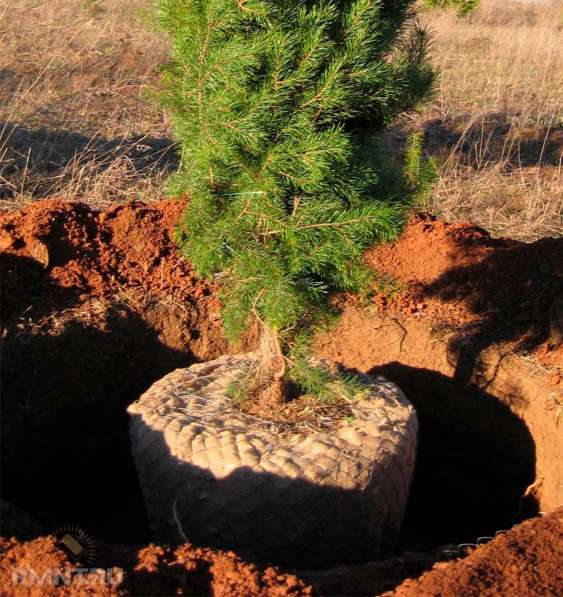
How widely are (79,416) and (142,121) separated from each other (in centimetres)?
508

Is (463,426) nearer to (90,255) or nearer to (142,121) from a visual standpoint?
(90,255)

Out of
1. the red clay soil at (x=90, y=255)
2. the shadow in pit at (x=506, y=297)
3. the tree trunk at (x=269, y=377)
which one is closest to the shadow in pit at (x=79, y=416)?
the red clay soil at (x=90, y=255)

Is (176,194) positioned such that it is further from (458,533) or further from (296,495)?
(458,533)

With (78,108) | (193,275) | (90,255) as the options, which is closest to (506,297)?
(193,275)

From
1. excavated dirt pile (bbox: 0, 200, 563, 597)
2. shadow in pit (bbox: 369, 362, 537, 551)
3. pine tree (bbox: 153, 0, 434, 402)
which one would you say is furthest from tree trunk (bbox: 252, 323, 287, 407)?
shadow in pit (bbox: 369, 362, 537, 551)

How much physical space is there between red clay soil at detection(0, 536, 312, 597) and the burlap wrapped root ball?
64 cm

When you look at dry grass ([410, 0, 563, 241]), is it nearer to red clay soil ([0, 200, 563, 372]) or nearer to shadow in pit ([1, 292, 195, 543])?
red clay soil ([0, 200, 563, 372])

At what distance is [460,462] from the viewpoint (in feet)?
11.9

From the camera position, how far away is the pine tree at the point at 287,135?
2.21 meters

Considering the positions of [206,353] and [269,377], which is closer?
[269,377]

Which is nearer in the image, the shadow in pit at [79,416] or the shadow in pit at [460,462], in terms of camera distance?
the shadow in pit at [79,416]

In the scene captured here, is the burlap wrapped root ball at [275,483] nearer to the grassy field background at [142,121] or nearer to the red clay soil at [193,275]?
the red clay soil at [193,275]

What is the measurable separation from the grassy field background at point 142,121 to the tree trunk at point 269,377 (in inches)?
106

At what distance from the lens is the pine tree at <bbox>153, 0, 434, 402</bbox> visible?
87.1 inches
